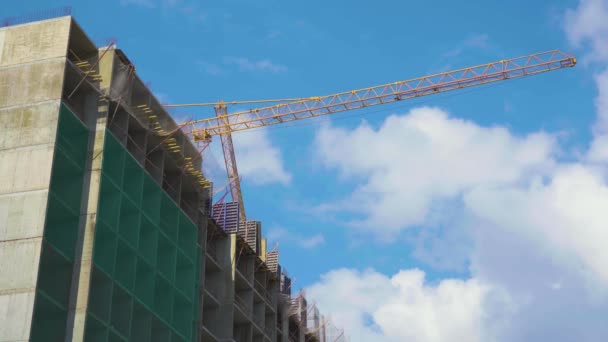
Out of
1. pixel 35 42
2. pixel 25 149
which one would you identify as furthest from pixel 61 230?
pixel 35 42

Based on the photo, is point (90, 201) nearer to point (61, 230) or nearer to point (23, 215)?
point (61, 230)

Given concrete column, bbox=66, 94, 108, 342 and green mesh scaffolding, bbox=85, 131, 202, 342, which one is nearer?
concrete column, bbox=66, 94, 108, 342

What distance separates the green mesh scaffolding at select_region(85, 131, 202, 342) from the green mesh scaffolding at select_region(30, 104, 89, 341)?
57.8 inches

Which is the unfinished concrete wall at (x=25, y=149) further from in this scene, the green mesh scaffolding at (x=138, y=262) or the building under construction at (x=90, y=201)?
the green mesh scaffolding at (x=138, y=262)

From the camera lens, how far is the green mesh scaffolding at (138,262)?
56500mm

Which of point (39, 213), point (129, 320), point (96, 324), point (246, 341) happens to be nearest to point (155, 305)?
point (129, 320)

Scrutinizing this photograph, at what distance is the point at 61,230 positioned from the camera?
55.8m

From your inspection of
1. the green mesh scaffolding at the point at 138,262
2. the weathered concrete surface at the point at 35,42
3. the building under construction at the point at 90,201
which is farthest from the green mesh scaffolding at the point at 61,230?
the weathered concrete surface at the point at 35,42

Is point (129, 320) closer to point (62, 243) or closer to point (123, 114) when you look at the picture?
point (62, 243)

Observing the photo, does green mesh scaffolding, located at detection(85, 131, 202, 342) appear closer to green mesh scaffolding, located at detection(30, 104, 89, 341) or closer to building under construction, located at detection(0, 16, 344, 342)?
building under construction, located at detection(0, 16, 344, 342)

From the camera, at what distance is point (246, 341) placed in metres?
83.1

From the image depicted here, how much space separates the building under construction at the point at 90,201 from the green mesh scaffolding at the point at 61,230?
0.07 meters

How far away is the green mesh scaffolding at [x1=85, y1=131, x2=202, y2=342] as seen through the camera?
56.5 metres

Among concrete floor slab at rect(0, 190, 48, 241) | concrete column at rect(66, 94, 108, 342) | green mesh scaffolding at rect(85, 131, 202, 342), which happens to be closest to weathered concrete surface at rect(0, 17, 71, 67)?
concrete column at rect(66, 94, 108, 342)
